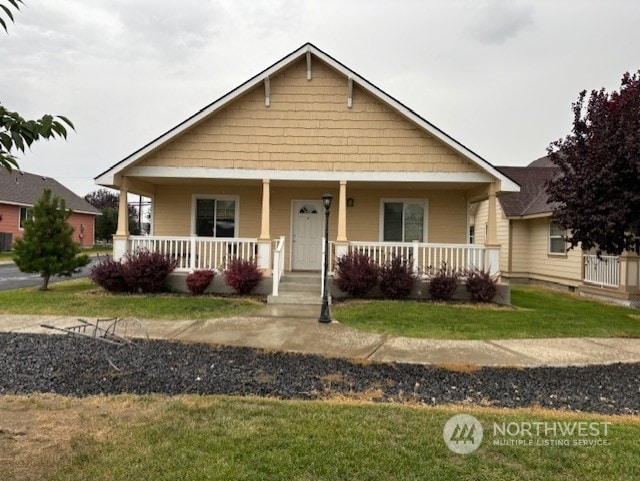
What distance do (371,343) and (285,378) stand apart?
2.28 m

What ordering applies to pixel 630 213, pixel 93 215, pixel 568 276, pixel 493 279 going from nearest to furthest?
pixel 630 213
pixel 493 279
pixel 568 276
pixel 93 215

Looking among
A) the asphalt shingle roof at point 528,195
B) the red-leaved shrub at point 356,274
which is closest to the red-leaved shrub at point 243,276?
the red-leaved shrub at point 356,274

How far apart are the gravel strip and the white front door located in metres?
7.76

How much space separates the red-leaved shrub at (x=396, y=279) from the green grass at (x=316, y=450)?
298 inches

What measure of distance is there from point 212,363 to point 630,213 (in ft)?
27.6

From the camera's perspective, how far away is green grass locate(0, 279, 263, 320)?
31.3ft

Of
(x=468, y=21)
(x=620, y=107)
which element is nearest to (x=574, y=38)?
(x=468, y=21)

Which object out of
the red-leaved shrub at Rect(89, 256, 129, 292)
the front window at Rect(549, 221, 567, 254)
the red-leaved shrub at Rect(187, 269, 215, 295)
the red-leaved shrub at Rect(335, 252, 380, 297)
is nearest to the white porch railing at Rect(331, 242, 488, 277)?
the red-leaved shrub at Rect(335, 252, 380, 297)

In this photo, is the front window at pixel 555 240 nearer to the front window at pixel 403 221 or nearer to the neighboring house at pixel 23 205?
the front window at pixel 403 221

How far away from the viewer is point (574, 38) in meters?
14.3

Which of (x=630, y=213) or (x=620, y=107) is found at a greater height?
(x=620, y=107)

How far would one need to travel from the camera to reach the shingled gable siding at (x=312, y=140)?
12.8m

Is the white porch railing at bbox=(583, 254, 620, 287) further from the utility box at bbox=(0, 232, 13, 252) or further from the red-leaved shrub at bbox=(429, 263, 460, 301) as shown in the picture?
the utility box at bbox=(0, 232, 13, 252)

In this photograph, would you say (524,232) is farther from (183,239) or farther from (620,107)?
(183,239)
